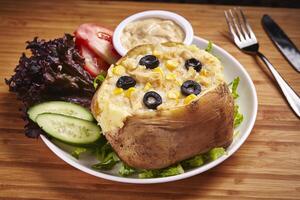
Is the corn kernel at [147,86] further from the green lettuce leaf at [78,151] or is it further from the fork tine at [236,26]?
the fork tine at [236,26]

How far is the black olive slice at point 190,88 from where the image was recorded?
1914mm

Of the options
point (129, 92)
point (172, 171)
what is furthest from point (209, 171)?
point (129, 92)

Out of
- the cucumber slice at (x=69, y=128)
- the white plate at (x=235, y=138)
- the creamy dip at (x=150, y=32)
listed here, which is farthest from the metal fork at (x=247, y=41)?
the cucumber slice at (x=69, y=128)

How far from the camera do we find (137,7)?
318 centimetres

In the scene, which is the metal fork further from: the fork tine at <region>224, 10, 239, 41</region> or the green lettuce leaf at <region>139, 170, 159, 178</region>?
the green lettuce leaf at <region>139, 170, 159, 178</region>

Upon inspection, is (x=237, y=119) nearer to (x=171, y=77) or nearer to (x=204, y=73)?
(x=204, y=73)

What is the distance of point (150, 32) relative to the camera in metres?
2.54

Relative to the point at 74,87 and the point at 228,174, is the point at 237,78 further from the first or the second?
the point at 74,87

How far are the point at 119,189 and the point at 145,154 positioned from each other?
0.73 ft

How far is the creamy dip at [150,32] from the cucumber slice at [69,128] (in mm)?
630

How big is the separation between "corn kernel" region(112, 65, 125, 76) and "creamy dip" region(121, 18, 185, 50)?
0.44m

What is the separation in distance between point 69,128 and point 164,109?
1.58 feet

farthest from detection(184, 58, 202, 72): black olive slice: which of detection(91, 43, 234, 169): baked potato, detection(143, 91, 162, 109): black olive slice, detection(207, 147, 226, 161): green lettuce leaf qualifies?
detection(207, 147, 226, 161): green lettuce leaf

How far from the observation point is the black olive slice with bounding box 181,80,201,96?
6.28 ft
